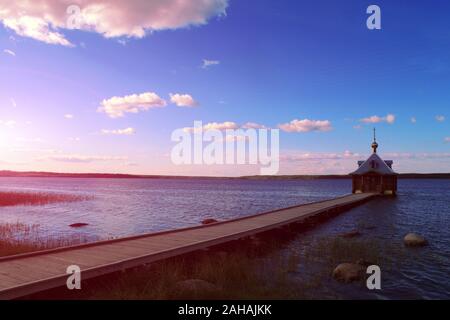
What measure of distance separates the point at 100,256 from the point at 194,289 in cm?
310

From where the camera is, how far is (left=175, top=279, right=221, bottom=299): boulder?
27.3 ft

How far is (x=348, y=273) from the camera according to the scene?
36.3 ft

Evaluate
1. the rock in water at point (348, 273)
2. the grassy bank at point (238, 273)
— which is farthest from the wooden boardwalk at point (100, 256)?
the rock in water at point (348, 273)

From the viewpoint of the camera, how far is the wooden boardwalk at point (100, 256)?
772 cm

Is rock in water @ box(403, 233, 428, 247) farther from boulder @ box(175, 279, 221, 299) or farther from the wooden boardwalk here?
boulder @ box(175, 279, 221, 299)

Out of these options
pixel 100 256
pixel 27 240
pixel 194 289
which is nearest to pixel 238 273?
pixel 194 289

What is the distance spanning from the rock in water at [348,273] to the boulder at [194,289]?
4.13 metres

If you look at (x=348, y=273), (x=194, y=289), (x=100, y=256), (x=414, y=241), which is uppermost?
(x=100, y=256)

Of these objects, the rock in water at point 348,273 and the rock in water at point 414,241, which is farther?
the rock in water at point 414,241

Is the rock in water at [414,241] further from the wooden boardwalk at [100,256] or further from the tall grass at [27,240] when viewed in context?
the tall grass at [27,240]

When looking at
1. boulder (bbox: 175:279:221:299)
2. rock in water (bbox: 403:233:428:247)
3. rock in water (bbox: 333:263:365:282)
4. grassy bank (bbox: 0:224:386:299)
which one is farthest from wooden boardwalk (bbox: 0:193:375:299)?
rock in water (bbox: 403:233:428:247)

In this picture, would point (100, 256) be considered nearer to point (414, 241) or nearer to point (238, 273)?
point (238, 273)
